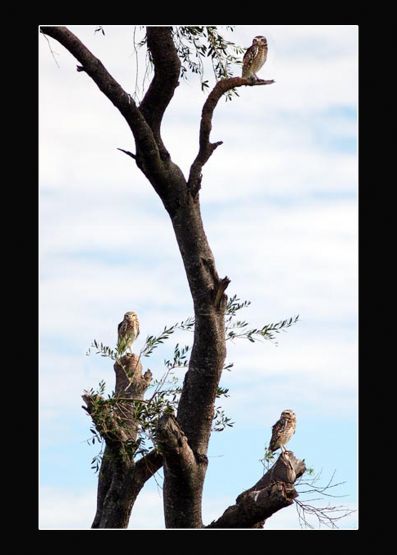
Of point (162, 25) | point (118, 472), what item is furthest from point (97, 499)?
point (162, 25)

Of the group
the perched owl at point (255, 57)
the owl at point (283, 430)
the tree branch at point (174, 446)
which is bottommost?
the tree branch at point (174, 446)

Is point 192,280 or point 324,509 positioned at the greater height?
point 192,280

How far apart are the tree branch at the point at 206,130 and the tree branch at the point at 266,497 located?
3.55 metres

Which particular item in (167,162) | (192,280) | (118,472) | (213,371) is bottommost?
(118,472)

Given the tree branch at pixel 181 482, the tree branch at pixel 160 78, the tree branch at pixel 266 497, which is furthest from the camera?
the tree branch at pixel 160 78

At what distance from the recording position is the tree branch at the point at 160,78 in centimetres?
1297

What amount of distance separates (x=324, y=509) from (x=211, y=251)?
3.40 m

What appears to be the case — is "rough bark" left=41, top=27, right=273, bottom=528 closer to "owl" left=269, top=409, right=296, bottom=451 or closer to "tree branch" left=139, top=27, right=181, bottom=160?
"tree branch" left=139, top=27, right=181, bottom=160

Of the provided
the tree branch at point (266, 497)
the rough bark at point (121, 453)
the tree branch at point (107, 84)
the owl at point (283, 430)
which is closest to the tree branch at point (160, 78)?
the tree branch at point (107, 84)

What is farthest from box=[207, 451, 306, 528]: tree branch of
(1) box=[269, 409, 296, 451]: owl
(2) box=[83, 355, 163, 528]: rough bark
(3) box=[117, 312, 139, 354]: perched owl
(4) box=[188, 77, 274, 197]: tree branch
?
(4) box=[188, 77, 274, 197]: tree branch

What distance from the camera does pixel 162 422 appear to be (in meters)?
12.2

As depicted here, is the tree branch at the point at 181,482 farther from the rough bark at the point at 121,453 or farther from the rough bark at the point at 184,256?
the rough bark at the point at 121,453

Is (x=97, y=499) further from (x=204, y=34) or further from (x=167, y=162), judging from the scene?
(x=204, y=34)

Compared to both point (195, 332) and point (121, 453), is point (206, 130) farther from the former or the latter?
point (121, 453)
